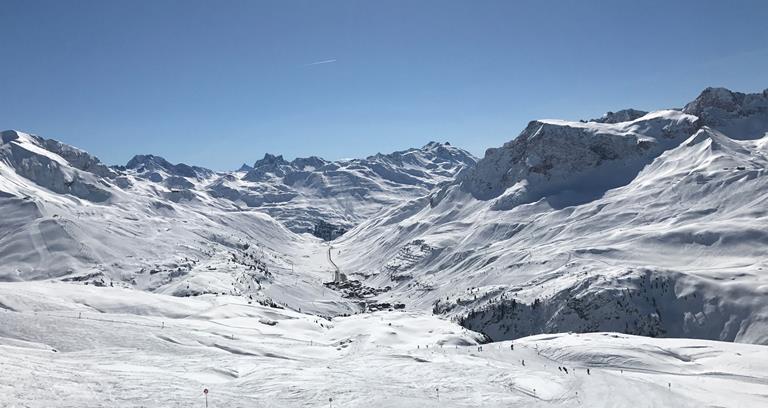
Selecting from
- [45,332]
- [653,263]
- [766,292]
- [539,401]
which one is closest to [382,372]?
[539,401]

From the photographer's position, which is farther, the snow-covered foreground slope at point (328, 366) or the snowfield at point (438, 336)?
the snowfield at point (438, 336)

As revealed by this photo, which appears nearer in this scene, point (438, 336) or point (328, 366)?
point (328, 366)

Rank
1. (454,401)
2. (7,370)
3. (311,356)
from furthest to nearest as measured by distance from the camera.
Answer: (311,356) < (454,401) < (7,370)

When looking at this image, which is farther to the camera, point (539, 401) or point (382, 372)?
point (382, 372)

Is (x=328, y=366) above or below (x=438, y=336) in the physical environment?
below

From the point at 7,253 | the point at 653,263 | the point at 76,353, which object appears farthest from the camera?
the point at 7,253

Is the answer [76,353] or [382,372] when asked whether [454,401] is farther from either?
[76,353]

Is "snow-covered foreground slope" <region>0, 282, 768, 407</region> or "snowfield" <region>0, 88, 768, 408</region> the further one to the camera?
"snowfield" <region>0, 88, 768, 408</region>

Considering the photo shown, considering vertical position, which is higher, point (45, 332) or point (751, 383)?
point (45, 332)
